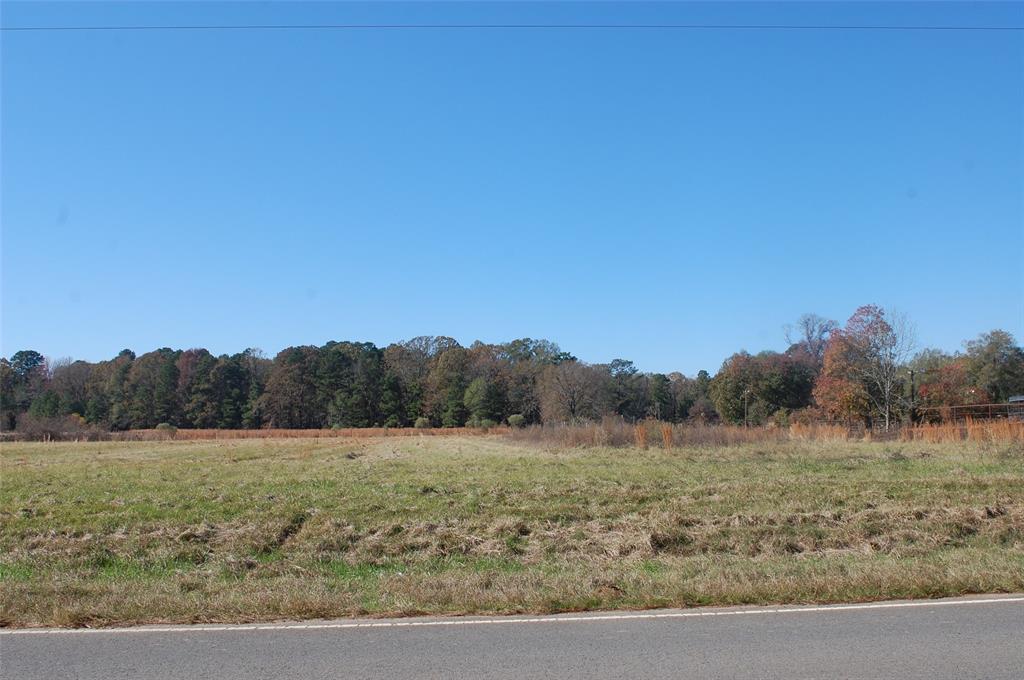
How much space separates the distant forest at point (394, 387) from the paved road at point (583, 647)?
226ft

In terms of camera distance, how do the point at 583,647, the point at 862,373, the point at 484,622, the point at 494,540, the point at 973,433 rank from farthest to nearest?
the point at 862,373 → the point at 973,433 → the point at 494,540 → the point at 484,622 → the point at 583,647

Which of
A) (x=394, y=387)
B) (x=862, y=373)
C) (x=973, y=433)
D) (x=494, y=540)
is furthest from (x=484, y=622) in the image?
(x=394, y=387)

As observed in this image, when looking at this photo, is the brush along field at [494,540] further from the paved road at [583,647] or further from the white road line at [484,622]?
the paved road at [583,647]

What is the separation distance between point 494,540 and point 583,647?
656 centimetres

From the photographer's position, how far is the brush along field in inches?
326

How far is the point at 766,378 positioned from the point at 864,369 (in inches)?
611

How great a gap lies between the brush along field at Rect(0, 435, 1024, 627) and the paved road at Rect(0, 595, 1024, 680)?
58 cm

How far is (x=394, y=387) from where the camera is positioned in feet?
326

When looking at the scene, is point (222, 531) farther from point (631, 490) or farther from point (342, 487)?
point (631, 490)

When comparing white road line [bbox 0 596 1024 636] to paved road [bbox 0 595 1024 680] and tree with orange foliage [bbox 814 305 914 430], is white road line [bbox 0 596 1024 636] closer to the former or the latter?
paved road [bbox 0 595 1024 680]

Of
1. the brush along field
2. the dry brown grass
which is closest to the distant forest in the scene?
the dry brown grass

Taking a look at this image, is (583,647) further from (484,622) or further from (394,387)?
(394,387)

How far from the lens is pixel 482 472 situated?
2241 cm

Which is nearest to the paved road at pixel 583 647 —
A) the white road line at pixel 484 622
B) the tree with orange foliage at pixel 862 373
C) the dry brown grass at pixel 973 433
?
the white road line at pixel 484 622
